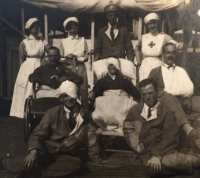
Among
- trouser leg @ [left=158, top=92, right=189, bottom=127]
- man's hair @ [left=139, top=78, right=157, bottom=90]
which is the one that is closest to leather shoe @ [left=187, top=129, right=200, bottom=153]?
trouser leg @ [left=158, top=92, right=189, bottom=127]

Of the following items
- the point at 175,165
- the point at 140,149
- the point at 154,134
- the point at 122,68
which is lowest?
the point at 175,165

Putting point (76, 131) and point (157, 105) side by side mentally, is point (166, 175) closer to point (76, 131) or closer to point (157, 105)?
point (157, 105)

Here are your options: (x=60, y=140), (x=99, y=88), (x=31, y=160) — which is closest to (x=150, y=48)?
(x=99, y=88)

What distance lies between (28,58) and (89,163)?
937 mm

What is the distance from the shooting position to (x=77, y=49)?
323 cm

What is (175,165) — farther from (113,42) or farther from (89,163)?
(113,42)

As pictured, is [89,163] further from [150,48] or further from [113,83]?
[150,48]

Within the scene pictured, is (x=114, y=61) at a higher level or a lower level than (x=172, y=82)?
higher

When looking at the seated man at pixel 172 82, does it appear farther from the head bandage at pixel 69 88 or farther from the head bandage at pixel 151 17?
the head bandage at pixel 69 88

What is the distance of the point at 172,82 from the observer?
320cm

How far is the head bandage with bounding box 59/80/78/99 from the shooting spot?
311cm

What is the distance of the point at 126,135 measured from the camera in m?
A: 3.16

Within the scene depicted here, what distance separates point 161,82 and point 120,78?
318mm

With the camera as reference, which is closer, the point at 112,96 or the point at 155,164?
the point at 155,164
